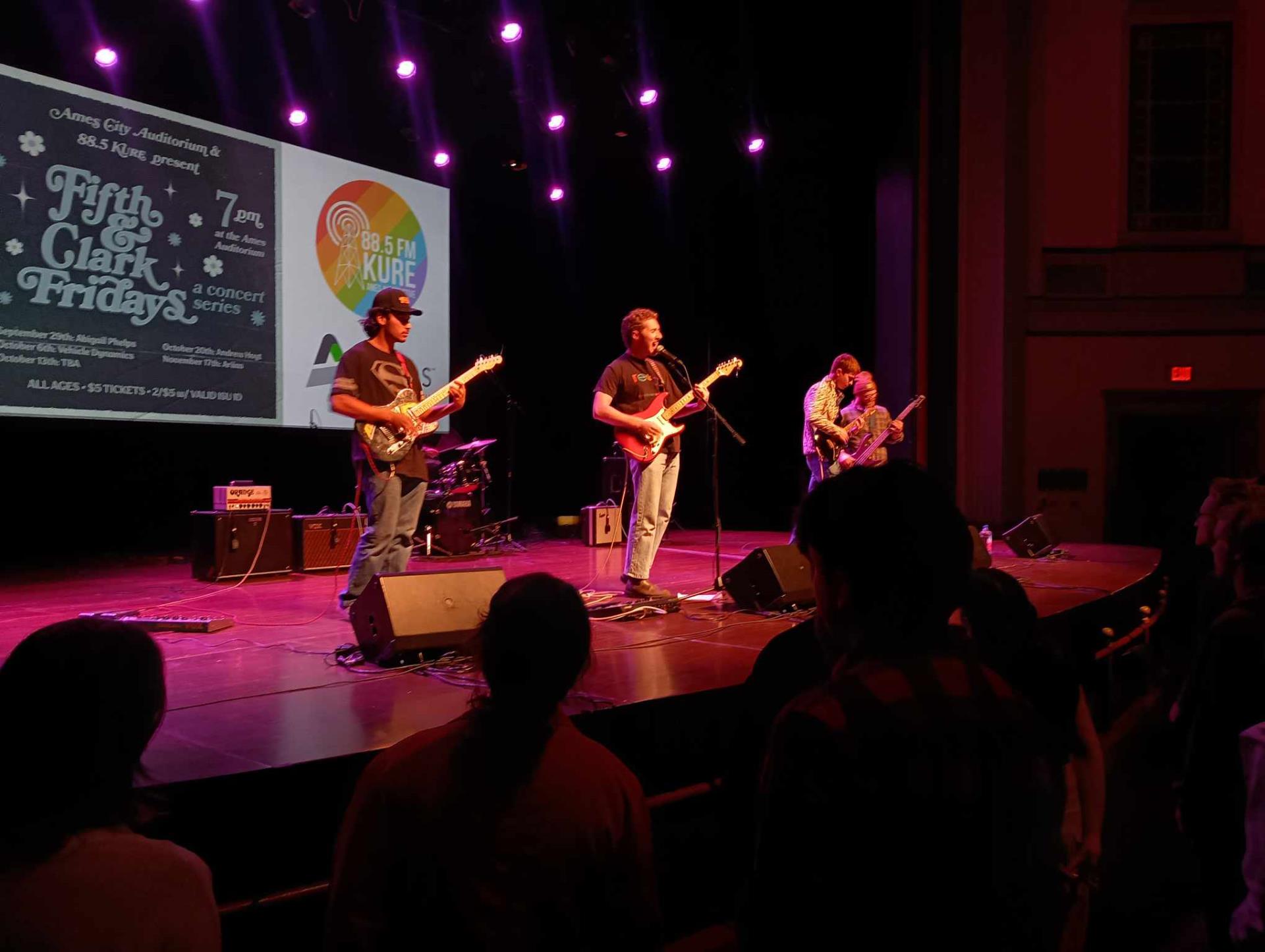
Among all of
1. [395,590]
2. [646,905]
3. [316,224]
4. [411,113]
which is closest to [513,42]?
[411,113]

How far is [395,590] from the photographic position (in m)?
4.07

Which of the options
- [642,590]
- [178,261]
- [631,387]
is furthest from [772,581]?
[178,261]

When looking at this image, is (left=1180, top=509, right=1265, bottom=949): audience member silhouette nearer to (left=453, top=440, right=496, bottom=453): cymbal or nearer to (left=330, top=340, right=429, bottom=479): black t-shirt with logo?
(left=330, top=340, right=429, bottom=479): black t-shirt with logo

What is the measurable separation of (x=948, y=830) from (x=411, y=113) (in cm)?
975

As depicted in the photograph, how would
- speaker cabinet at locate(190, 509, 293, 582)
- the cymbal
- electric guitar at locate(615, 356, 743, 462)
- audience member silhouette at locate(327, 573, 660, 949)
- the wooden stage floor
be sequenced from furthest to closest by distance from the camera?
the cymbal < speaker cabinet at locate(190, 509, 293, 582) < electric guitar at locate(615, 356, 743, 462) < the wooden stage floor < audience member silhouette at locate(327, 573, 660, 949)

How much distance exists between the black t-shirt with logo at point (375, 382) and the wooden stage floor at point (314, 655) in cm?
100

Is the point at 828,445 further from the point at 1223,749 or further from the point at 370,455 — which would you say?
the point at 1223,749

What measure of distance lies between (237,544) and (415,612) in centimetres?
447

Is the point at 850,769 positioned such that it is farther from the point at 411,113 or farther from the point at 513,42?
the point at 411,113

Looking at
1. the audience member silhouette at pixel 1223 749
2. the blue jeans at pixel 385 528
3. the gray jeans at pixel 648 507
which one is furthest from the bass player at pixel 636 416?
the audience member silhouette at pixel 1223 749

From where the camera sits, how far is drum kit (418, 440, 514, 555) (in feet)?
31.4

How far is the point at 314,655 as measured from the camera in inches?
178

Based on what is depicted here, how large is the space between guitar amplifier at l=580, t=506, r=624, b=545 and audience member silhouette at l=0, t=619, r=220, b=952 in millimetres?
9655

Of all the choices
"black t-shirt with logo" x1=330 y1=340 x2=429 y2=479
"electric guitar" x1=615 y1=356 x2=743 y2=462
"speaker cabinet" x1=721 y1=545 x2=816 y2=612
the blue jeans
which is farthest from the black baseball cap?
"speaker cabinet" x1=721 y1=545 x2=816 y2=612
